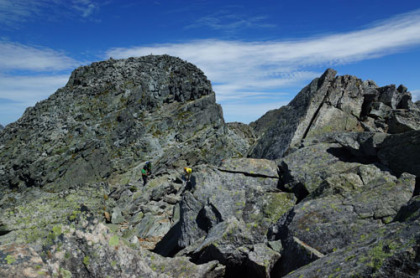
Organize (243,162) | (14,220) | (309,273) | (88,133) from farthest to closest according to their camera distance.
Result: 1. (88,133)
2. (243,162)
3. (14,220)
4. (309,273)

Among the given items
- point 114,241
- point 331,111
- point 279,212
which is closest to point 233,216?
point 279,212

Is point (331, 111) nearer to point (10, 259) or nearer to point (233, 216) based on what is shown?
point (233, 216)

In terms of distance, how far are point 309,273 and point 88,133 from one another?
282 feet

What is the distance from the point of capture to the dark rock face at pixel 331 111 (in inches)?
854

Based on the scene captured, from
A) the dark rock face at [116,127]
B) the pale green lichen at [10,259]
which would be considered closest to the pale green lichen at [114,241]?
the pale green lichen at [10,259]

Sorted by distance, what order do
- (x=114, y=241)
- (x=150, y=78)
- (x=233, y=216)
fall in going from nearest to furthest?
(x=114, y=241) < (x=233, y=216) < (x=150, y=78)

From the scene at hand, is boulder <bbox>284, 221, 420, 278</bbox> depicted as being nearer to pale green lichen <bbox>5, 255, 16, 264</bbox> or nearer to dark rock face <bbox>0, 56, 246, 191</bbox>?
pale green lichen <bbox>5, 255, 16, 264</bbox>

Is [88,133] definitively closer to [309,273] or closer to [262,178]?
[262,178]

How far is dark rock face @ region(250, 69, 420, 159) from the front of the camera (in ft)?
71.2

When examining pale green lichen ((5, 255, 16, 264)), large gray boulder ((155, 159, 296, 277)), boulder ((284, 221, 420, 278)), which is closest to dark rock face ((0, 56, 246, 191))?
large gray boulder ((155, 159, 296, 277))

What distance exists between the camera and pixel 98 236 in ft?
22.9

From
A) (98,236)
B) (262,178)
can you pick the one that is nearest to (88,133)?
(262,178)

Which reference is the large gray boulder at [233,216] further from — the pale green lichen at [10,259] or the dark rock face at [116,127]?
the dark rock face at [116,127]

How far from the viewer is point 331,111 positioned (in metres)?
22.5
